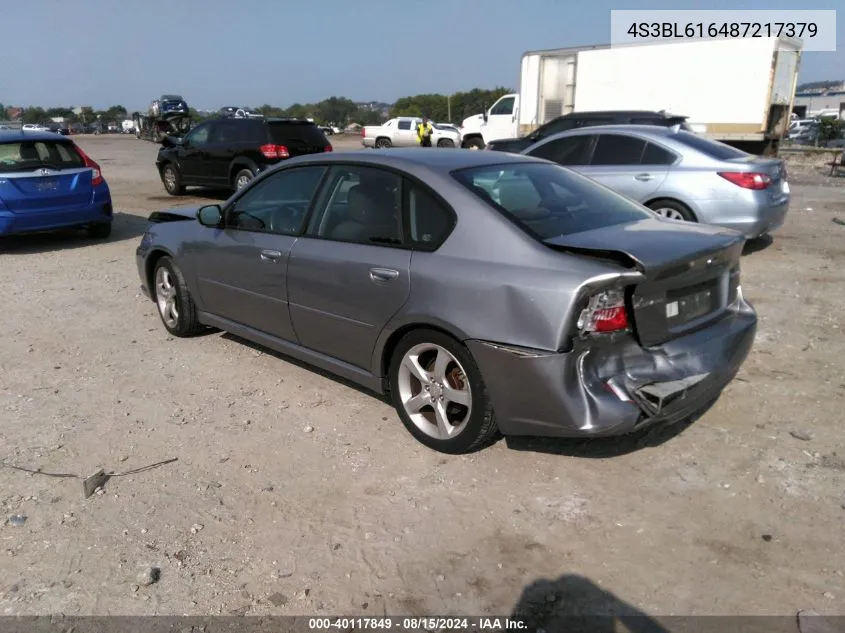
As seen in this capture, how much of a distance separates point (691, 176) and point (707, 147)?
0.53m

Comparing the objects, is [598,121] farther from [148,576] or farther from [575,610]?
[148,576]

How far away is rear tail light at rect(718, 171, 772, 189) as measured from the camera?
7.51m

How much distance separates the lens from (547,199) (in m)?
3.85

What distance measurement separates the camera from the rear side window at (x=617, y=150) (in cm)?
822

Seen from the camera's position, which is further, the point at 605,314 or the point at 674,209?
the point at 674,209

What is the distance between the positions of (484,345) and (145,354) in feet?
10.6

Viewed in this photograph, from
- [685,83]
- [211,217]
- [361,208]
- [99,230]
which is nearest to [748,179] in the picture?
[361,208]

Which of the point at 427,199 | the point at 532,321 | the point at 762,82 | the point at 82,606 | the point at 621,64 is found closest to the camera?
the point at 82,606

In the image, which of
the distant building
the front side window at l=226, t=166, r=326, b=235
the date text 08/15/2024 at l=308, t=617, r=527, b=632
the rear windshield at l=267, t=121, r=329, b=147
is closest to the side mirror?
the front side window at l=226, t=166, r=326, b=235

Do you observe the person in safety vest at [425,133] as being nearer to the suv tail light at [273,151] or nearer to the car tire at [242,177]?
the car tire at [242,177]

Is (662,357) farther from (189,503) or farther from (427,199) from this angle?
(189,503)

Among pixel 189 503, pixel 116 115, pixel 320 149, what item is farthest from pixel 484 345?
pixel 116 115

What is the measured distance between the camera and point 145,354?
533 centimetres

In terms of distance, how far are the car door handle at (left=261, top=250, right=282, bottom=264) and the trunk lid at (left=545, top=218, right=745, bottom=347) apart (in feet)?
6.24
